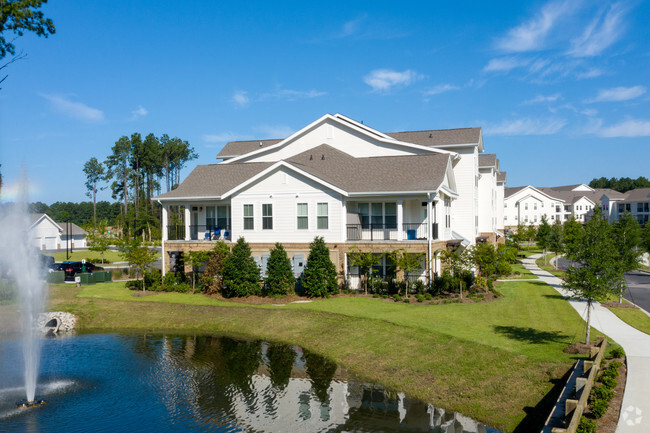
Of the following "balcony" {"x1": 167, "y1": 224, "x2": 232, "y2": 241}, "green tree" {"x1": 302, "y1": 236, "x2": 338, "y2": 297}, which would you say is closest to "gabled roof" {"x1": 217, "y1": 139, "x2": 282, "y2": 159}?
"balcony" {"x1": 167, "y1": 224, "x2": 232, "y2": 241}

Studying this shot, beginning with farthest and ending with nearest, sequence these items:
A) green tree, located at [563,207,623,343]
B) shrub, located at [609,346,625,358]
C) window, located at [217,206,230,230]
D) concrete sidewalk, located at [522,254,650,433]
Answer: window, located at [217,206,230,230]
green tree, located at [563,207,623,343]
shrub, located at [609,346,625,358]
concrete sidewalk, located at [522,254,650,433]

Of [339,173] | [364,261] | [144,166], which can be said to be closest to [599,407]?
[364,261]

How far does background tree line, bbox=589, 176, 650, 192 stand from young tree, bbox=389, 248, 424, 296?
162 metres

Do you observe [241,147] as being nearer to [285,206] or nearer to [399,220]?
[285,206]

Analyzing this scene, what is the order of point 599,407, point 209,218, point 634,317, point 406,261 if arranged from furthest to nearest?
1. point 209,218
2. point 406,261
3. point 634,317
4. point 599,407

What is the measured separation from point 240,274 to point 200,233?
24.4 ft

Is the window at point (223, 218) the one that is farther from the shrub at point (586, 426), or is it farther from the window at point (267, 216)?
the shrub at point (586, 426)

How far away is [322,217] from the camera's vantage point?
1155 inches

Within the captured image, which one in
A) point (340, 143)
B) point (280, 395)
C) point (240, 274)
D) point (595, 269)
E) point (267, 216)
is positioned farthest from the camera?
point (340, 143)

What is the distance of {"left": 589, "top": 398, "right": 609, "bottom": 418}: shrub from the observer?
10859 mm

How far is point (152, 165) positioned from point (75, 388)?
81.6 m

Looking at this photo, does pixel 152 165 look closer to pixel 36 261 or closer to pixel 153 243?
pixel 153 243

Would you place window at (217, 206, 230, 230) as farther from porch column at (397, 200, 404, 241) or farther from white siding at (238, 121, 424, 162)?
porch column at (397, 200, 404, 241)

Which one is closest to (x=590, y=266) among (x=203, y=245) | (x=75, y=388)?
(x=75, y=388)
